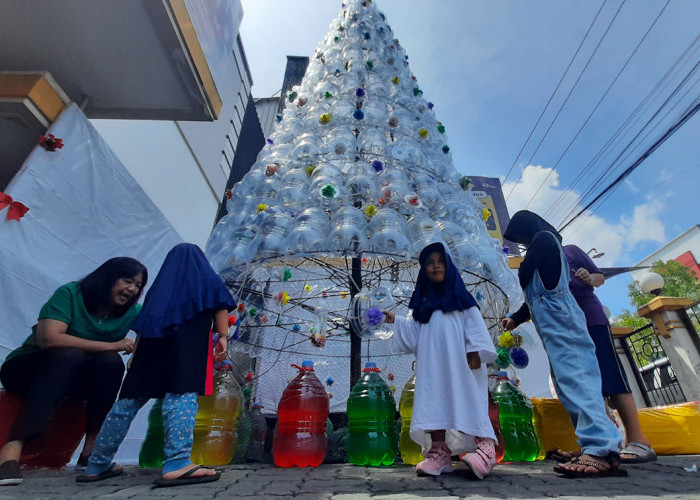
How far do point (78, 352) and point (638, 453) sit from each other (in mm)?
3322

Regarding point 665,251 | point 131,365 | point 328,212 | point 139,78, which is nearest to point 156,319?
point 131,365

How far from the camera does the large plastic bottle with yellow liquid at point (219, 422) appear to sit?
8.64 feet

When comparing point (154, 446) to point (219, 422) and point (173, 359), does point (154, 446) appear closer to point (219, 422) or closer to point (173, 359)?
point (219, 422)

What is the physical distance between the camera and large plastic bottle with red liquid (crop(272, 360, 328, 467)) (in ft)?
8.47

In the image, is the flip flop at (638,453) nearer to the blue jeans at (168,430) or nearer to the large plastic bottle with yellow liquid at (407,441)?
the large plastic bottle with yellow liquid at (407,441)

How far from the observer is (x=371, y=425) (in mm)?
2607

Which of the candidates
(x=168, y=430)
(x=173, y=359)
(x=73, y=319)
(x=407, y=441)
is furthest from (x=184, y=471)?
(x=407, y=441)

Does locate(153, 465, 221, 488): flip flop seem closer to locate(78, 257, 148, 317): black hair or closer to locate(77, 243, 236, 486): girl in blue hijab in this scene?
locate(77, 243, 236, 486): girl in blue hijab

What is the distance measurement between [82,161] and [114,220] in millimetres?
672

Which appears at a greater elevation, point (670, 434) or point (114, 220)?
point (114, 220)

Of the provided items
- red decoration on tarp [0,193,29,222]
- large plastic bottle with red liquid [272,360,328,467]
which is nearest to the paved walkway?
large plastic bottle with red liquid [272,360,328,467]

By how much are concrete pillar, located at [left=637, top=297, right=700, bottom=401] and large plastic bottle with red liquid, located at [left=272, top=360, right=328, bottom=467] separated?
4907 millimetres

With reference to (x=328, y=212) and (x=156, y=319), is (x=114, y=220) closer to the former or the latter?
(x=328, y=212)

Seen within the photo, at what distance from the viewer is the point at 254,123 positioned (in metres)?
10.8
